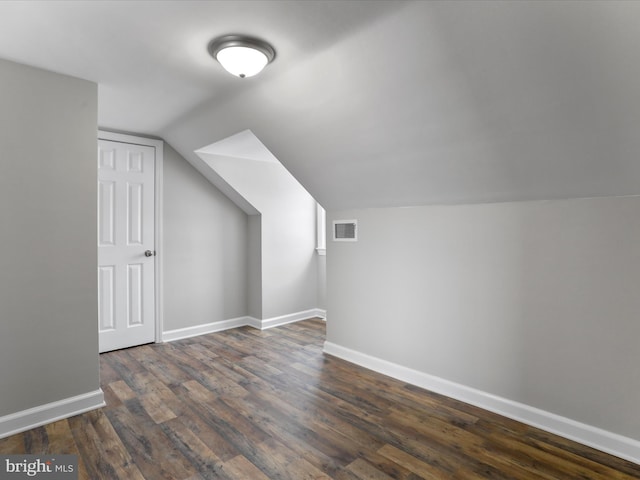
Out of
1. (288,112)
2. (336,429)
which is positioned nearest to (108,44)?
(288,112)

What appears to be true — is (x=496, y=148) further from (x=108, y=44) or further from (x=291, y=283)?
(x=291, y=283)

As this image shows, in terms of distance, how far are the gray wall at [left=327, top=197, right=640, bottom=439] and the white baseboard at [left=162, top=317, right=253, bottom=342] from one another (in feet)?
6.12

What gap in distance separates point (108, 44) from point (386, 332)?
268 cm

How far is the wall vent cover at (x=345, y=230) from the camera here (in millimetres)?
3270

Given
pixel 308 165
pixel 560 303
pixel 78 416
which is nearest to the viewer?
pixel 560 303

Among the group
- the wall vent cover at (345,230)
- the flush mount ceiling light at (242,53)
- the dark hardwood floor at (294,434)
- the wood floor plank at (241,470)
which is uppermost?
the flush mount ceiling light at (242,53)

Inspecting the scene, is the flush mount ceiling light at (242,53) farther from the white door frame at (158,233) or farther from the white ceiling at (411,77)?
the white door frame at (158,233)

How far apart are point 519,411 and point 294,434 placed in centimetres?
138

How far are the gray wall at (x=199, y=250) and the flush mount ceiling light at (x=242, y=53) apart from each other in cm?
220

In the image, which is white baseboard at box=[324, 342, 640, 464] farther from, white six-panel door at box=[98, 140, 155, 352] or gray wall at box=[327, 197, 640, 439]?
white six-panel door at box=[98, 140, 155, 352]

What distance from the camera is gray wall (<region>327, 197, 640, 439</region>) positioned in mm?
1960

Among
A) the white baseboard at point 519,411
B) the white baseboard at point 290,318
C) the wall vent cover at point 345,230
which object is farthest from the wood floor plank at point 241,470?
the white baseboard at point 290,318

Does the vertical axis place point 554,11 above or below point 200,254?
above

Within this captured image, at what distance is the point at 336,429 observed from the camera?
2195mm
